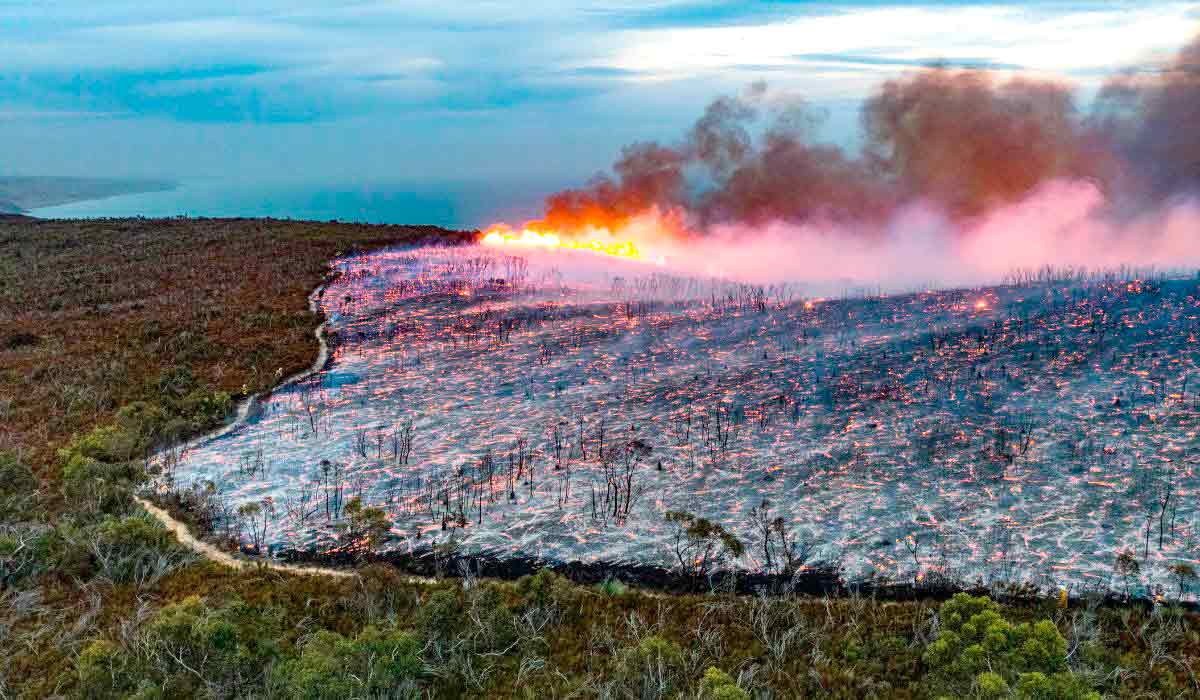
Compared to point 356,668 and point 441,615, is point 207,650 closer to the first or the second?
point 356,668

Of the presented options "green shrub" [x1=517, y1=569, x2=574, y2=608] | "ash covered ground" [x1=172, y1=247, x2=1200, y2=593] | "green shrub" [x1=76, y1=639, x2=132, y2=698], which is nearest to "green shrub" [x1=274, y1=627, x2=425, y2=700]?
"green shrub" [x1=517, y1=569, x2=574, y2=608]

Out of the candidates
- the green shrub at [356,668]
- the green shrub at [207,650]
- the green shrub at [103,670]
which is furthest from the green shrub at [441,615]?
the green shrub at [103,670]

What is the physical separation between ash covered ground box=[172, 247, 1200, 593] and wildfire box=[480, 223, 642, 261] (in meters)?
23.3

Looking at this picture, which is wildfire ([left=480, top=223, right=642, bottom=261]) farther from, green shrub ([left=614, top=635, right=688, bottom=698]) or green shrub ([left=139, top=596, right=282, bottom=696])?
green shrub ([left=614, top=635, right=688, bottom=698])

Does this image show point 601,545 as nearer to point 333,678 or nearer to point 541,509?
point 541,509

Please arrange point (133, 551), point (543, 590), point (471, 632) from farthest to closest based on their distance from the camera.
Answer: point (133, 551) < point (543, 590) < point (471, 632)

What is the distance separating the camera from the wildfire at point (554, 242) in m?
57.1

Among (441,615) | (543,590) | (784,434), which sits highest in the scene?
(784,434)

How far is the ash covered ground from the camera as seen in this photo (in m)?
15.7

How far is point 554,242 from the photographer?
6188 centimetres

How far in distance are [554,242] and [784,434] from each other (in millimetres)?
43218

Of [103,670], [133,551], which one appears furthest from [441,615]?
[133,551]

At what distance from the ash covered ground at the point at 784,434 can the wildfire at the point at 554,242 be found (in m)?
23.3

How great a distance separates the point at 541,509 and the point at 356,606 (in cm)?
471
